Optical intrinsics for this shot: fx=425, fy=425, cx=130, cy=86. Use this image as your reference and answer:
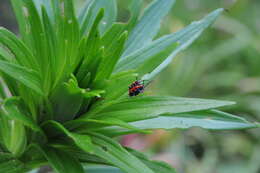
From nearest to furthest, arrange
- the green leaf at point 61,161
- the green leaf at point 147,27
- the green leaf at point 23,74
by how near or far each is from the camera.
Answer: the green leaf at point 23,74 < the green leaf at point 61,161 < the green leaf at point 147,27

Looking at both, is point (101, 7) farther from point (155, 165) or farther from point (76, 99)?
point (155, 165)

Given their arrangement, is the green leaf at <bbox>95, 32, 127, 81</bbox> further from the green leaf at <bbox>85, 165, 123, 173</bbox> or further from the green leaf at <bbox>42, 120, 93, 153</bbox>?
the green leaf at <bbox>85, 165, 123, 173</bbox>

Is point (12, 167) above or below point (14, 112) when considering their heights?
below

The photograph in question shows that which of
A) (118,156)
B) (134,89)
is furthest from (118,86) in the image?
(118,156)

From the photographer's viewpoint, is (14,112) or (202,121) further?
(202,121)

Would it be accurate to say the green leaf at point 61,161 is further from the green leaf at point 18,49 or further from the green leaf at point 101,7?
the green leaf at point 101,7

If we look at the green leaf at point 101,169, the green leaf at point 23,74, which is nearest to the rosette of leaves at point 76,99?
the green leaf at point 23,74
